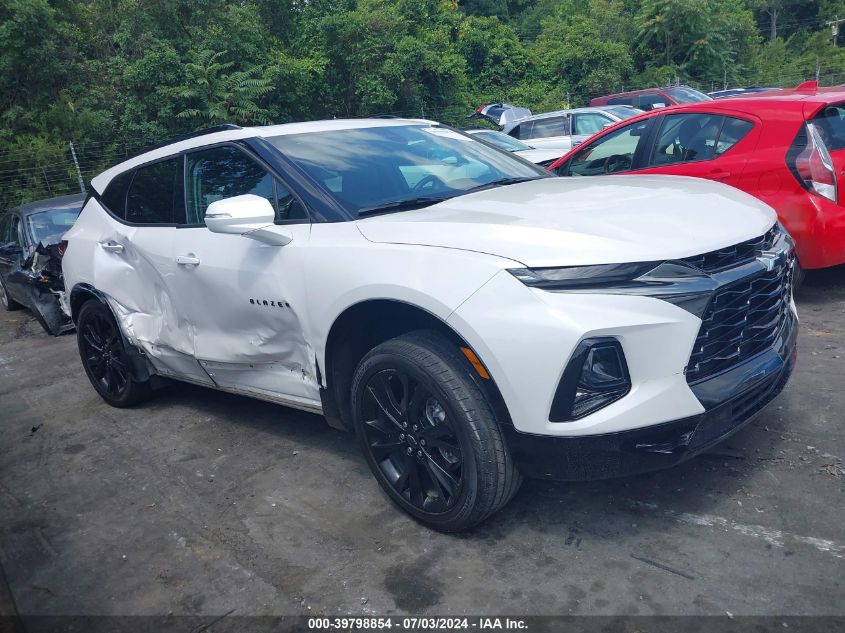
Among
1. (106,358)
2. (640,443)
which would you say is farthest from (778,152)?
(106,358)

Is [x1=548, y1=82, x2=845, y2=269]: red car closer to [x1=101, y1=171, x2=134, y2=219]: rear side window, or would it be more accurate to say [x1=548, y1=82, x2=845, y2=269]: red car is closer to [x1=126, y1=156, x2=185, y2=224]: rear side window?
[x1=126, y1=156, x2=185, y2=224]: rear side window

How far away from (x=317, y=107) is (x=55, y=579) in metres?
22.9

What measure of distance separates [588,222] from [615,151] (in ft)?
12.8

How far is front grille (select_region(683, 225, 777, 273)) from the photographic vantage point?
8.83 ft

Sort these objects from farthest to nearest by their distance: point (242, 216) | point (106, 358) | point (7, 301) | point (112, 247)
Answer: point (7, 301), point (106, 358), point (112, 247), point (242, 216)

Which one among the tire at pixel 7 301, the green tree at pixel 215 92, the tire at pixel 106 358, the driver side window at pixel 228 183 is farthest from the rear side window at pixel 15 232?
the green tree at pixel 215 92

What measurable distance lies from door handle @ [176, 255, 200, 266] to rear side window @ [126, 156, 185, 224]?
29 centimetres

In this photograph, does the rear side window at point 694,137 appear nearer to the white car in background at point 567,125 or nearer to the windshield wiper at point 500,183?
the windshield wiper at point 500,183

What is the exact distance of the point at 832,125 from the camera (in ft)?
17.0

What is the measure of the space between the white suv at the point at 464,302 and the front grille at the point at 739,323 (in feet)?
0.04

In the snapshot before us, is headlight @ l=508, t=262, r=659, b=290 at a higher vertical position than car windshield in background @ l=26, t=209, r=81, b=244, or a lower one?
higher

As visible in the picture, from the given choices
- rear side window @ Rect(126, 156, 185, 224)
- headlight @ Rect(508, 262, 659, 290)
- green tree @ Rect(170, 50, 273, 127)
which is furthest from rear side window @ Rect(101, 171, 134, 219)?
green tree @ Rect(170, 50, 273, 127)

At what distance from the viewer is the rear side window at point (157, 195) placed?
4.30 metres

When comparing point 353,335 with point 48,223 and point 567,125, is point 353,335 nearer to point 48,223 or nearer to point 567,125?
point 48,223
